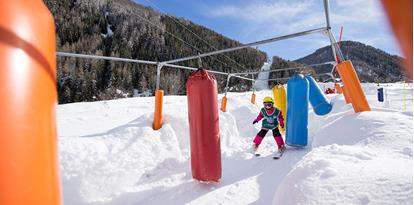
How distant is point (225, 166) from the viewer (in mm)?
5078

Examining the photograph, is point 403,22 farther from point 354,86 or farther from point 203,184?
point 354,86

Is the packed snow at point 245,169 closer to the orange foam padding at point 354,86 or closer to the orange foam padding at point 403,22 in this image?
the orange foam padding at point 354,86

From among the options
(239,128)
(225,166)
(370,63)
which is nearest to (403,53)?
(225,166)

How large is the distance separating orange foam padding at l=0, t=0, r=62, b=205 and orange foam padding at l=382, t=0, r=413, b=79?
1.35 metres

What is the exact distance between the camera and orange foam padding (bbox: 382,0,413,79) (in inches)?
21.4

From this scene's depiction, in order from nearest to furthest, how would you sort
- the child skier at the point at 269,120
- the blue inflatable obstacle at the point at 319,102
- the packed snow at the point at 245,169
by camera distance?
the packed snow at the point at 245,169 → the child skier at the point at 269,120 → the blue inflatable obstacle at the point at 319,102

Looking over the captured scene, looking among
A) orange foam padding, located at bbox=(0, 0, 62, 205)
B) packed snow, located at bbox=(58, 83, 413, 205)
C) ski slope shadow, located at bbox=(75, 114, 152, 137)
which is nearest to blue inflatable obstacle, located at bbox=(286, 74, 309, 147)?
packed snow, located at bbox=(58, 83, 413, 205)

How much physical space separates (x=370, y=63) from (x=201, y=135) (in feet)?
437

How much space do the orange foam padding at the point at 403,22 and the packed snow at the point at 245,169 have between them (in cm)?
155

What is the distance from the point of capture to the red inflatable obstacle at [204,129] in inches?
154

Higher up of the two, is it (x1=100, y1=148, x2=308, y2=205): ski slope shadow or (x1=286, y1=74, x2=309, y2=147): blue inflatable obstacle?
(x1=286, y1=74, x2=309, y2=147): blue inflatable obstacle

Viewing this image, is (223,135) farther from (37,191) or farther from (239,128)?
(37,191)

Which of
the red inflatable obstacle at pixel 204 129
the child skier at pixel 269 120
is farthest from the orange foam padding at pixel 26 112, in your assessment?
the child skier at pixel 269 120

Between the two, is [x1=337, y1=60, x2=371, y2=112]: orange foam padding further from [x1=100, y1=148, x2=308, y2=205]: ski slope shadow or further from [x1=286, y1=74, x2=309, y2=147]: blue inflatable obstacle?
[x1=100, y1=148, x2=308, y2=205]: ski slope shadow
